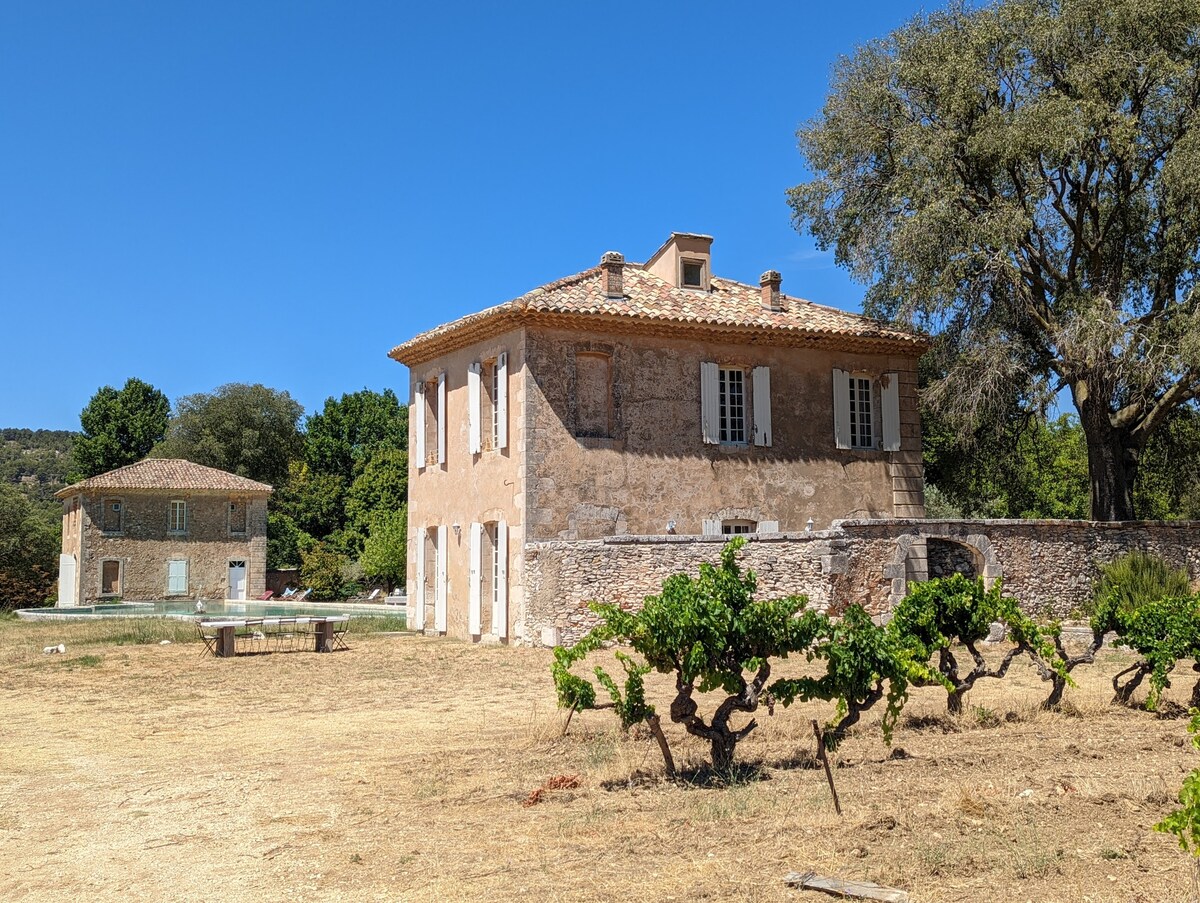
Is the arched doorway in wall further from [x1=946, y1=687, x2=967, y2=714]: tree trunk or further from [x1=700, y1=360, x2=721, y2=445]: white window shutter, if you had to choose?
[x1=946, y1=687, x2=967, y2=714]: tree trunk

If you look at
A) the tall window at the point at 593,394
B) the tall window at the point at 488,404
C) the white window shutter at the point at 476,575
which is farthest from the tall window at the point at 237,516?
the tall window at the point at 593,394

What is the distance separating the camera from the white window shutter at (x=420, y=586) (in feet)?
79.2

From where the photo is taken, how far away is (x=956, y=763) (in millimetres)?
8633

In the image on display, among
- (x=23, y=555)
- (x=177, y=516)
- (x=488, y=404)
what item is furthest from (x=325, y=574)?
(x=488, y=404)

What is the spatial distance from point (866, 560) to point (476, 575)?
7.52 m

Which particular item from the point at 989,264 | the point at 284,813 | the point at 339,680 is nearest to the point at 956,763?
the point at 284,813

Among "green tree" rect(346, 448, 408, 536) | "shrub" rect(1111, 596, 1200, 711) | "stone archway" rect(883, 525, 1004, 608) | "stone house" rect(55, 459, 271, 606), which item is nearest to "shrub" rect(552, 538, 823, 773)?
"shrub" rect(1111, 596, 1200, 711)

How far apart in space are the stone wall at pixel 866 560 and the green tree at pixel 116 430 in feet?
137

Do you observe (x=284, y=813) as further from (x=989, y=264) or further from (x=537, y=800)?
(x=989, y=264)

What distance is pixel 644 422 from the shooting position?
819 inches

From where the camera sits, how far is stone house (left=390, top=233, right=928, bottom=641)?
792 inches

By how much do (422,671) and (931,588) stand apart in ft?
28.6

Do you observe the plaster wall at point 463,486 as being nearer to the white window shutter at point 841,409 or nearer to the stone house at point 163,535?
the white window shutter at point 841,409

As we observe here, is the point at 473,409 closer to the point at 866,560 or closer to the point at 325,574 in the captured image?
the point at 866,560
